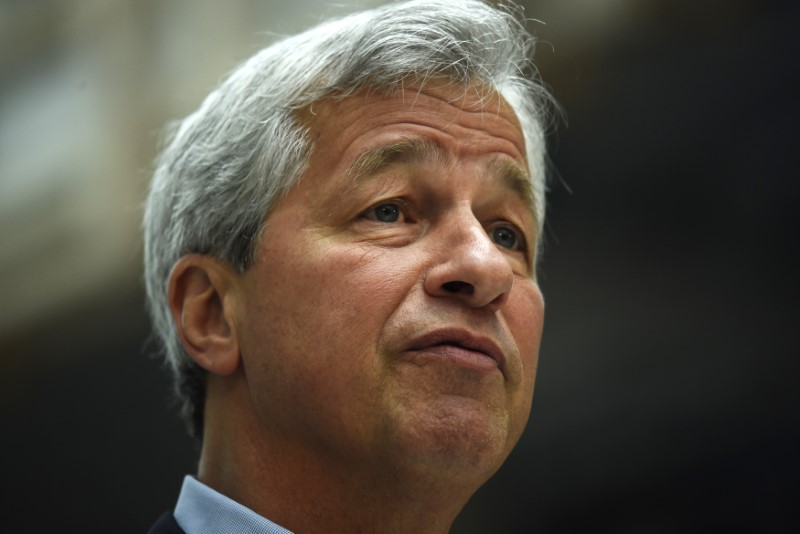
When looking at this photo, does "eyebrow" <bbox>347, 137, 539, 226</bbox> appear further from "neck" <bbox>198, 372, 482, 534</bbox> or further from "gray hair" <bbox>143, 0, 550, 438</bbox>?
"neck" <bbox>198, 372, 482, 534</bbox>

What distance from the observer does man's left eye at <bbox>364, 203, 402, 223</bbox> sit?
202 centimetres

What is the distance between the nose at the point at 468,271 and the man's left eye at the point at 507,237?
0.87 feet

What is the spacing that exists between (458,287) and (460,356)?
149 mm

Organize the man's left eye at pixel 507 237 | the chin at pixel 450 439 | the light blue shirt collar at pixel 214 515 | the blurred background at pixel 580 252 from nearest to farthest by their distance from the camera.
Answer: the chin at pixel 450 439 < the light blue shirt collar at pixel 214 515 < the man's left eye at pixel 507 237 < the blurred background at pixel 580 252

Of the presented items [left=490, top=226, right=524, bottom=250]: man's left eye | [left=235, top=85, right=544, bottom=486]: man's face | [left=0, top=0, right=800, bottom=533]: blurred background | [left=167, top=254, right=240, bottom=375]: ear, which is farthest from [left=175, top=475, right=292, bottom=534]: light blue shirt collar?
[left=0, top=0, right=800, bottom=533]: blurred background

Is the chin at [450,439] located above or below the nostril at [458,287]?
below

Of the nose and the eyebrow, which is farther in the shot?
the eyebrow

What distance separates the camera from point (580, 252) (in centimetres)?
427

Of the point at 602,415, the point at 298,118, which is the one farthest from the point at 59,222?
the point at 602,415

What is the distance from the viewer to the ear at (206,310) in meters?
2.10

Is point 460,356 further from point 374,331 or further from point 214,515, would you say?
point 214,515

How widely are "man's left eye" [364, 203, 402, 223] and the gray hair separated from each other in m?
0.18

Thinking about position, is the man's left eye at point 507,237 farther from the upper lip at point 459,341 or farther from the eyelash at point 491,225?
the upper lip at point 459,341

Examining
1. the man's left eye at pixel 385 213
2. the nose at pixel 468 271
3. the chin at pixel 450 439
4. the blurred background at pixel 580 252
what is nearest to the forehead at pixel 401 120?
the man's left eye at pixel 385 213
